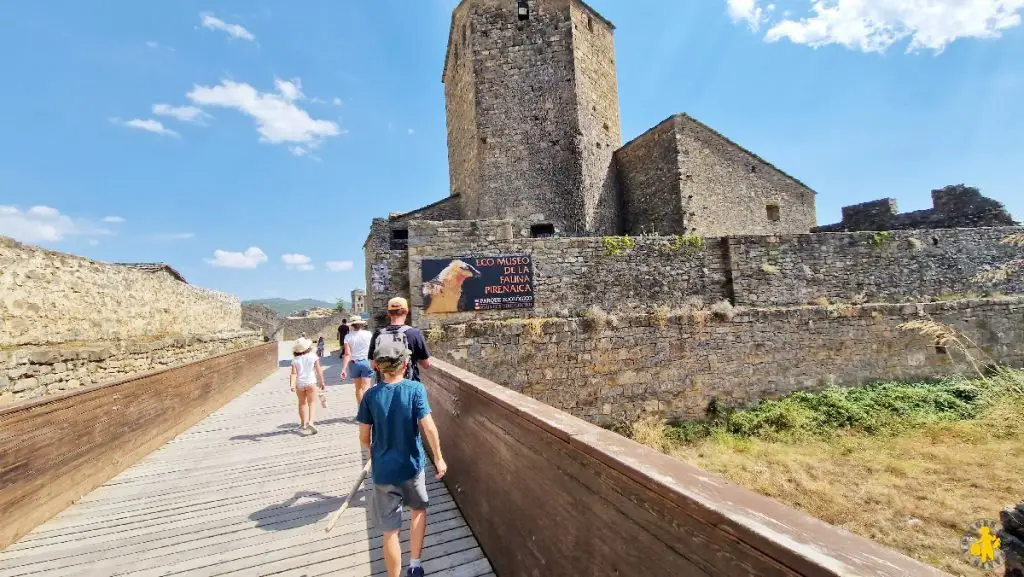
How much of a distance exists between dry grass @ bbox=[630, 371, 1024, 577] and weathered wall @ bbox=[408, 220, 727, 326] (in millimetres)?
3120

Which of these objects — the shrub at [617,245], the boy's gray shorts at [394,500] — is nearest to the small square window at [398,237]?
the shrub at [617,245]

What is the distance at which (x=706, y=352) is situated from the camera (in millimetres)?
9547

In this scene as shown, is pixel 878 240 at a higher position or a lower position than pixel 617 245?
lower

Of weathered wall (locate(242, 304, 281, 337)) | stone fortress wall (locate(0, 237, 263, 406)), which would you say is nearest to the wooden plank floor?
stone fortress wall (locate(0, 237, 263, 406))

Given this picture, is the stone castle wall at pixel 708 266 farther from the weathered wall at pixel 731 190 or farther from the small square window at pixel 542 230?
the weathered wall at pixel 731 190

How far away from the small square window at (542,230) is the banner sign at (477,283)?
18.5 feet

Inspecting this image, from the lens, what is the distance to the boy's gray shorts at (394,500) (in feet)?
8.74

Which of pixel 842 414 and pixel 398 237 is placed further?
pixel 398 237

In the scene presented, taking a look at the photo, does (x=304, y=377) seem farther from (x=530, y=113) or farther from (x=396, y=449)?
(x=530, y=113)

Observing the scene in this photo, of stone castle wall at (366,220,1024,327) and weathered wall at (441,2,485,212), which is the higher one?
weathered wall at (441,2,485,212)

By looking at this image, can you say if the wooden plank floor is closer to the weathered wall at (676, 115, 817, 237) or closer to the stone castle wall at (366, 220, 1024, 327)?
the stone castle wall at (366, 220, 1024, 327)

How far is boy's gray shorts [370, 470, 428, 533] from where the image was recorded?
8.74 ft

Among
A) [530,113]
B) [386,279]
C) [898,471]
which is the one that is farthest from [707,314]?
[530,113]

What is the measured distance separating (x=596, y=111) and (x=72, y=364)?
1588cm
